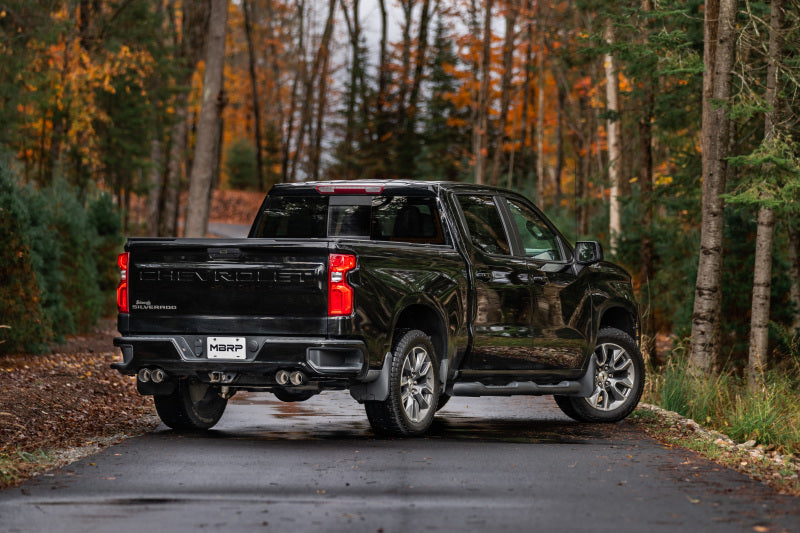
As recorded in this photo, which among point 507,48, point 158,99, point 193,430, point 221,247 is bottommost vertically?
point 193,430

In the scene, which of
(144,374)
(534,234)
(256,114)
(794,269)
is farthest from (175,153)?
(256,114)

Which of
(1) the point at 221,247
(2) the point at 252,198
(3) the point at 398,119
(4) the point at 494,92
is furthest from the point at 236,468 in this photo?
(2) the point at 252,198

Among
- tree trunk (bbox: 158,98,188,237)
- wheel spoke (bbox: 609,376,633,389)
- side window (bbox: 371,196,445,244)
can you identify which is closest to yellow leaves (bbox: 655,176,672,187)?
wheel spoke (bbox: 609,376,633,389)

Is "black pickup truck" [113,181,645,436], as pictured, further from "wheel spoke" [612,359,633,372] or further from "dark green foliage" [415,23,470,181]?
"dark green foliage" [415,23,470,181]

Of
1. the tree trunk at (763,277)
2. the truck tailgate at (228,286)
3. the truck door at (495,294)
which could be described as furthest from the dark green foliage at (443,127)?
the truck tailgate at (228,286)

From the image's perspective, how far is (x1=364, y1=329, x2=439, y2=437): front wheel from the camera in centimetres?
1055

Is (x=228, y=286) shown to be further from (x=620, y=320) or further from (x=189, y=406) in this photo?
(x=620, y=320)

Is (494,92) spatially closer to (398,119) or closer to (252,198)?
(398,119)

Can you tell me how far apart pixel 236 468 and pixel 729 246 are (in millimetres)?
13344

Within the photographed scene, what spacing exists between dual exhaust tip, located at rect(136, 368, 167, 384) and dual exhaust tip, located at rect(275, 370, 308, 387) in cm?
109

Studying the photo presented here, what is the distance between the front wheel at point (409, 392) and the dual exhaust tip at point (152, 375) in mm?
1674

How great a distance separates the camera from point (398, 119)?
2454 inches

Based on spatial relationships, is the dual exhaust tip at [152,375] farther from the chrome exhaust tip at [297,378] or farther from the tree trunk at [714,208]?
the tree trunk at [714,208]

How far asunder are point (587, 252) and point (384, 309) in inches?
118
